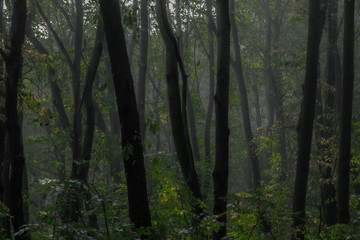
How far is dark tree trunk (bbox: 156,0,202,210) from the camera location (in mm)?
6609

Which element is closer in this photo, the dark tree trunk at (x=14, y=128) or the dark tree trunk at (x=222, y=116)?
the dark tree trunk at (x=14, y=128)

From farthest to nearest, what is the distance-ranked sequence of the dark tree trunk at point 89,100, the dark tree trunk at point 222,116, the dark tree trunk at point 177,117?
the dark tree trunk at point 89,100
the dark tree trunk at point 222,116
the dark tree trunk at point 177,117

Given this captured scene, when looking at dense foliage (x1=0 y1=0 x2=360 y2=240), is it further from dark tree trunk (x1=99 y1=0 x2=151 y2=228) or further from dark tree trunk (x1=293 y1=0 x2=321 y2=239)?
dark tree trunk (x1=293 y1=0 x2=321 y2=239)

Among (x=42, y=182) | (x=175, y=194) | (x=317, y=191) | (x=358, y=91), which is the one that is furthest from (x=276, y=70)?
(x=42, y=182)

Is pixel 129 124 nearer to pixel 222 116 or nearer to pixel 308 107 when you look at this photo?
pixel 222 116

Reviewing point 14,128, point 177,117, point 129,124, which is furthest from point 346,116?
point 14,128

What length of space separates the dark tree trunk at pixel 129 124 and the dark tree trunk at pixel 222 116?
1.94 meters

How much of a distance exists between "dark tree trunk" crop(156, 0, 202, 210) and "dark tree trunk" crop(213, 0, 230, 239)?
365 millimetres

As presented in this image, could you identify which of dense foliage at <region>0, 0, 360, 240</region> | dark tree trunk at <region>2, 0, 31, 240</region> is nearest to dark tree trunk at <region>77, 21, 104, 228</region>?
dense foliage at <region>0, 0, 360, 240</region>

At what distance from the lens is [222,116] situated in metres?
6.95

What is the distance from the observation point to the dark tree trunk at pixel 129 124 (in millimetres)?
5152

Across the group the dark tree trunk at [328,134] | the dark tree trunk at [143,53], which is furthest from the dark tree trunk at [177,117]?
the dark tree trunk at [143,53]

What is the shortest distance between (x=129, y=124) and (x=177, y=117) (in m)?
1.79

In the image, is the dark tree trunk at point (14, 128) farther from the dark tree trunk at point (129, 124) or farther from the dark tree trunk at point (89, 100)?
the dark tree trunk at point (129, 124)
